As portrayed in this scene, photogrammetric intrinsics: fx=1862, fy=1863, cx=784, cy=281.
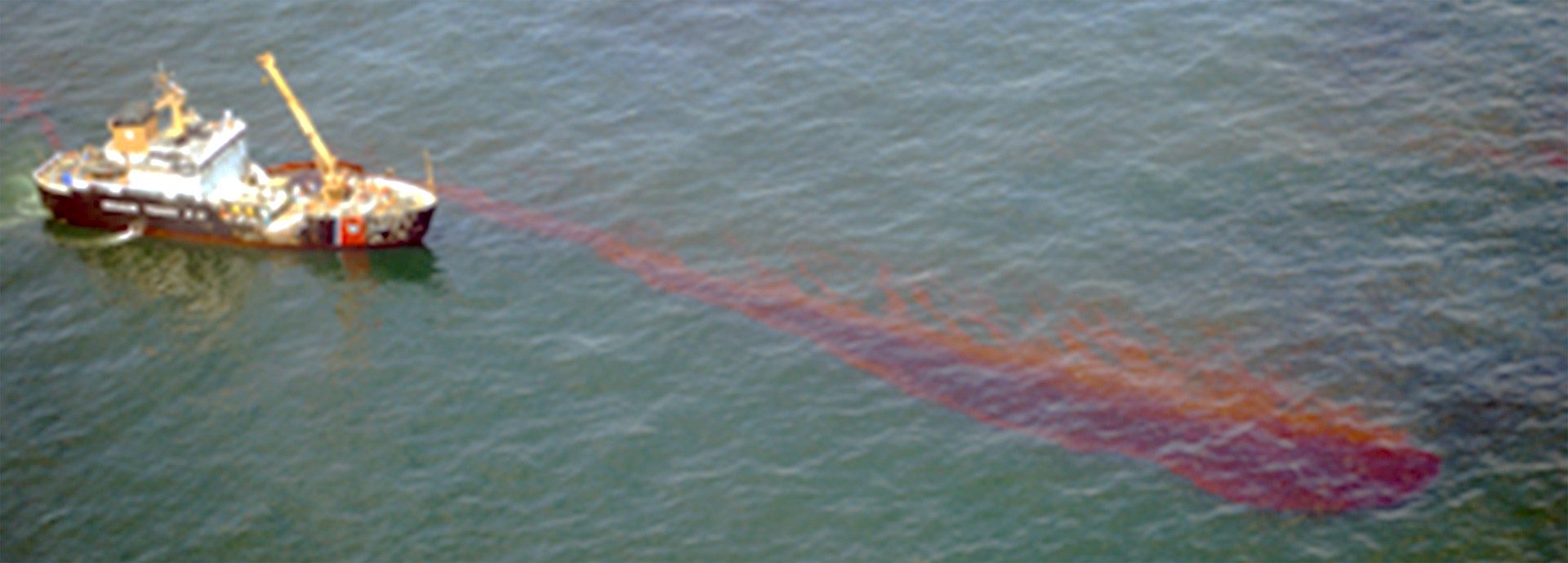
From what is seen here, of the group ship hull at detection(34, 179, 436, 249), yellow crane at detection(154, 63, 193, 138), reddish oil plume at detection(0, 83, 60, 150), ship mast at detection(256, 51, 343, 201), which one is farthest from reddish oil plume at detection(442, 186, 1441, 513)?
reddish oil plume at detection(0, 83, 60, 150)

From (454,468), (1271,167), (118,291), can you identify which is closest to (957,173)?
(1271,167)

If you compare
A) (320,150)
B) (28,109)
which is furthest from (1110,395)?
(28,109)

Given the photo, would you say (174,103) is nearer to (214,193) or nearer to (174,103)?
(174,103)

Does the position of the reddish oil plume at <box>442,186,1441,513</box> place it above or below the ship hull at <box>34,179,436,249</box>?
below

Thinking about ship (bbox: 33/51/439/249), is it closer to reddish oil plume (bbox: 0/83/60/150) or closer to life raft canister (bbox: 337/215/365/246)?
life raft canister (bbox: 337/215/365/246)

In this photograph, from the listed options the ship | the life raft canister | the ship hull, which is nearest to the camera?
the life raft canister

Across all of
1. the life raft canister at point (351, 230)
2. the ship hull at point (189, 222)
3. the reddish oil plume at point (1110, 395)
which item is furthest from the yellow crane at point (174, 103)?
the reddish oil plume at point (1110, 395)

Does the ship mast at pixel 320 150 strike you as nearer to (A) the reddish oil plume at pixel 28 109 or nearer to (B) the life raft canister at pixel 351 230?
(B) the life raft canister at pixel 351 230
